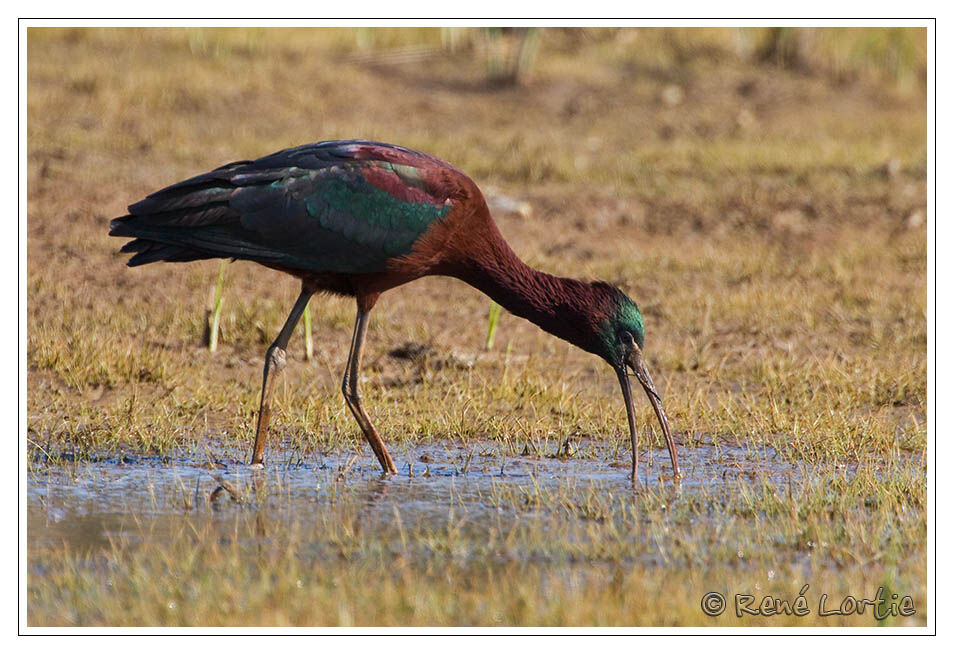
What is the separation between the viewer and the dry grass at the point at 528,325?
14.8 ft

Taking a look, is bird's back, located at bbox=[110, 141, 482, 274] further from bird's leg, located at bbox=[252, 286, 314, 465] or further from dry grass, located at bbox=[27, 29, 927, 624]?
dry grass, located at bbox=[27, 29, 927, 624]

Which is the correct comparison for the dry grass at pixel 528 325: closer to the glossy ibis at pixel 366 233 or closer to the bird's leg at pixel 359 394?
the bird's leg at pixel 359 394

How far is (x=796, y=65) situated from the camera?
15.7 m

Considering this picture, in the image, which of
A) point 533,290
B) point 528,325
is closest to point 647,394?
point 533,290

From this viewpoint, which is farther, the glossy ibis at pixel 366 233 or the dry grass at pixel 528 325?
the glossy ibis at pixel 366 233

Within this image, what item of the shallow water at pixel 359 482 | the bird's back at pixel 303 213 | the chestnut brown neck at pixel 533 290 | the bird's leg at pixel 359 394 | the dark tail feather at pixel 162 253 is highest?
the bird's back at pixel 303 213

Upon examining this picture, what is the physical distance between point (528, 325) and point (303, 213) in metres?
3.10

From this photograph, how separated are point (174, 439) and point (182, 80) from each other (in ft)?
27.0

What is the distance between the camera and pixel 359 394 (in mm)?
6191

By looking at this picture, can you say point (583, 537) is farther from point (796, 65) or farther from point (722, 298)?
point (796, 65)

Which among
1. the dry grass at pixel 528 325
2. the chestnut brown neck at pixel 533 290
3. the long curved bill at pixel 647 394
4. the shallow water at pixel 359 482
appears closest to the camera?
the dry grass at pixel 528 325

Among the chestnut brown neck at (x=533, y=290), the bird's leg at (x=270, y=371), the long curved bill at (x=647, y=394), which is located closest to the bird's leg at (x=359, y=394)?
the bird's leg at (x=270, y=371)

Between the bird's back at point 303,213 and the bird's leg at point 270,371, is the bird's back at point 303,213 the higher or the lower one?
the higher one
